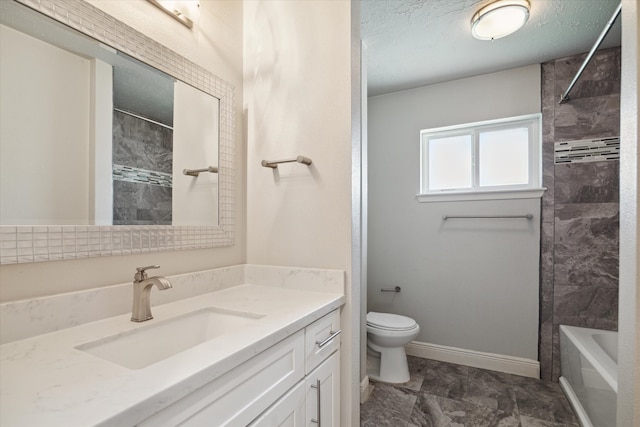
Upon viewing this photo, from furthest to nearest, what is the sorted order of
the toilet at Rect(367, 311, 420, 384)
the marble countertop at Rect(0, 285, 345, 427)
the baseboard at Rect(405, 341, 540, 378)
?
the baseboard at Rect(405, 341, 540, 378) → the toilet at Rect(367, 311, 420, 384) → the marble countertop at Rect(0, 285, 345, 427)

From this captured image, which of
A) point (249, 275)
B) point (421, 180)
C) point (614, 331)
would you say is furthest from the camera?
point (421, 180)

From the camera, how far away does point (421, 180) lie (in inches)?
111

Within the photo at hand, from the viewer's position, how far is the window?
2523mm

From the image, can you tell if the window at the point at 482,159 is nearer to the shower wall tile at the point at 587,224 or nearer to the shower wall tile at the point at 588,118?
the shower wall tile at the point at 588,118

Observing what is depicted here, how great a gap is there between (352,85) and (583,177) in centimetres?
201

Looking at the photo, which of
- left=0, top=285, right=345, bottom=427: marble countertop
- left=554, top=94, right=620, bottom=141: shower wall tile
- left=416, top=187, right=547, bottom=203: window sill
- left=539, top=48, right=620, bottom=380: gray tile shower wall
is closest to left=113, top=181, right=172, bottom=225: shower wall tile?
left=0, top=285, right=345, bottom=427: marble countertop

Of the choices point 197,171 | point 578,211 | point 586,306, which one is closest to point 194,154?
point 197,171

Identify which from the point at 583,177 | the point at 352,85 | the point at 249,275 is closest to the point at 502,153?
the point at 583,177

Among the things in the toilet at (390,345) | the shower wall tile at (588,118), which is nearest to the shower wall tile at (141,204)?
the toilet at (390,345)

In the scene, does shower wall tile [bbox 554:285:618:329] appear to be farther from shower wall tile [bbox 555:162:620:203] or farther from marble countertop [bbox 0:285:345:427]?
marble countertop [bbox 0:285:345:427]

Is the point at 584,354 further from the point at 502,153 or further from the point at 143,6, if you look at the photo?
the point at 143,6

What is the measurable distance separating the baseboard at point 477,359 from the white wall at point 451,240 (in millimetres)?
44

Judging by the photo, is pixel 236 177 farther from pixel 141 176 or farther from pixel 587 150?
pixel 587 150

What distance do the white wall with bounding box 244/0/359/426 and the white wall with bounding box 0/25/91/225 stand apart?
2.58 feet
